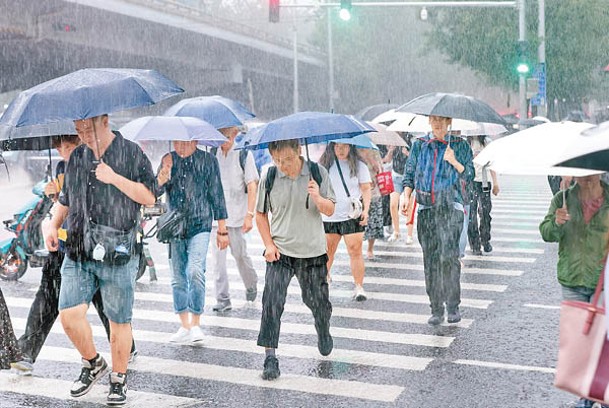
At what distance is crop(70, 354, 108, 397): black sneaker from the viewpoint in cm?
586

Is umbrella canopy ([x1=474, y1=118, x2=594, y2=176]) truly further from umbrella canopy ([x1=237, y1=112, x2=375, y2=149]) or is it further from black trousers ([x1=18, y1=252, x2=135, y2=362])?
black trousers ([x1=18, y1=252, x2=135, y2=362])

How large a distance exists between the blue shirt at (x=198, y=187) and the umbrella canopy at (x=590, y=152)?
14.0 feet

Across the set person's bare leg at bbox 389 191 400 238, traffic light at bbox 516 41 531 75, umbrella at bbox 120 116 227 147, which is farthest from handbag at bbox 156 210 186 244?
traffic light at bbox 516 41 531 75

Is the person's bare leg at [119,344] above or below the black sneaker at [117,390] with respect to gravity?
above

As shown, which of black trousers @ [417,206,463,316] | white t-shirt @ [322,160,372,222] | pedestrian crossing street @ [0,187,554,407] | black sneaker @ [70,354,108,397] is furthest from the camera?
white t-shirt @ [322,160,372,222]

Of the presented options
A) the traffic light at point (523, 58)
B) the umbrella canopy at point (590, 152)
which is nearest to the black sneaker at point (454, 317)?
the umbrella canopy at point (590, 152)

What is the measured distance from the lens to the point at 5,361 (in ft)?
18.6

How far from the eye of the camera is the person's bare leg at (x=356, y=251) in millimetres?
8961

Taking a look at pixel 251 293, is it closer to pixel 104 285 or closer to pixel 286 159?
pixel 286 159

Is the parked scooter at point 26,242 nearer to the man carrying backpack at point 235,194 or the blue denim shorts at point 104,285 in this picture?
the man carrying backpack at point 235,194

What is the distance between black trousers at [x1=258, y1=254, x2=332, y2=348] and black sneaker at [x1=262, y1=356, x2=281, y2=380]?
103mm

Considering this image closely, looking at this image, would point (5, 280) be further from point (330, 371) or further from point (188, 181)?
point (330, 371)

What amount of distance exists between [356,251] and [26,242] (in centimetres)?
378

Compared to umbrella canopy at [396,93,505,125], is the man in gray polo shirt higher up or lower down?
lower down
